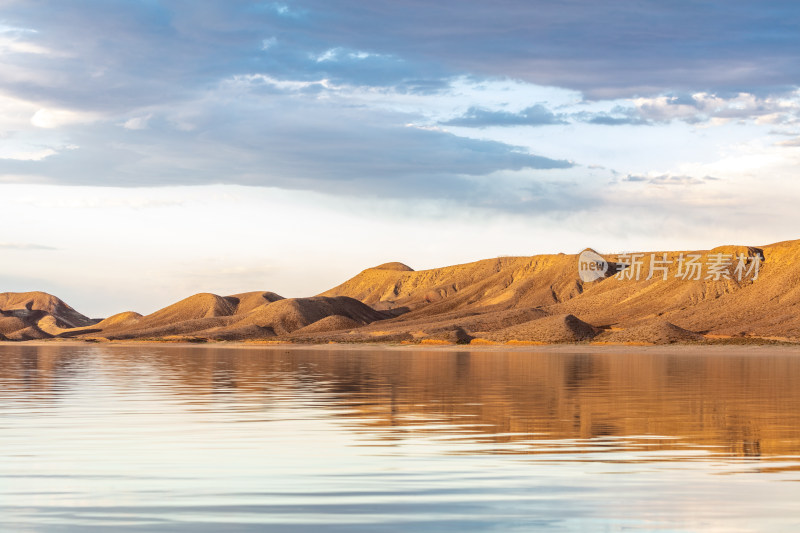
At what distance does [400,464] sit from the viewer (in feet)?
44.3

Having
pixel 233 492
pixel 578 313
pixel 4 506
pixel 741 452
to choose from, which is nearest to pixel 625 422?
pixel 741 452

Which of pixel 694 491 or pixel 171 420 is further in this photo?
pixel 171 420

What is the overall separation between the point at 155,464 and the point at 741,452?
31.7ft

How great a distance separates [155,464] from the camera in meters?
13.7

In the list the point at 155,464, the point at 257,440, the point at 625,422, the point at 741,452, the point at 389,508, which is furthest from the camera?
the point at 625,422

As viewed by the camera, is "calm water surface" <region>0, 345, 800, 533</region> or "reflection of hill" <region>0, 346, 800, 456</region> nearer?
"calm water surface" <region>0, 345, 800, 533</region>

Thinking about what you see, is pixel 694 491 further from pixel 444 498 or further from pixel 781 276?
pixel 781 276

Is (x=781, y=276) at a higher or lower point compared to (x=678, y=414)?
higher

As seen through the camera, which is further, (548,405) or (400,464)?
(548,405)

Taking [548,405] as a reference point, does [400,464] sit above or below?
above

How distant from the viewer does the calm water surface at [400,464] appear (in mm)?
9586

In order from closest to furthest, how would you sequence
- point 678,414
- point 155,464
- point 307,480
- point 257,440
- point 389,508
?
point 389,508, point 307,480, point 155,464, point 257,440, point 678,414

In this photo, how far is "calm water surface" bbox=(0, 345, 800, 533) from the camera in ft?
31.4

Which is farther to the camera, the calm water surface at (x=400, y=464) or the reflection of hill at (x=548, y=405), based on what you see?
the reflection of hill at (x=548, y=405)
